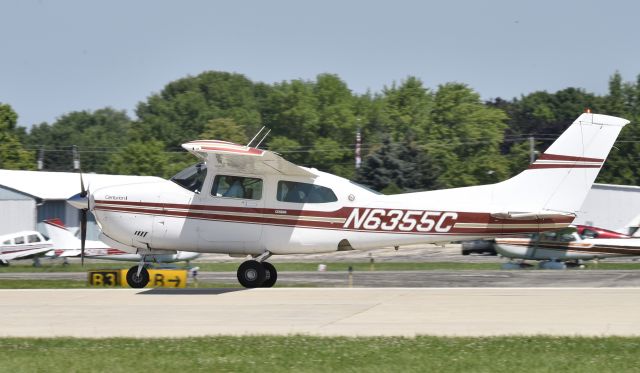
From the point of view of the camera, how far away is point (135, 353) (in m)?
11.0

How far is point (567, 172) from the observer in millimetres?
17281

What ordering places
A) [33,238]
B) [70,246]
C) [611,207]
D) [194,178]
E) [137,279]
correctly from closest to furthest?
[194,178] → [137,279] → [70,246] → [33,238] → [611,207]

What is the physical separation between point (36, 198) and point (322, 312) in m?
41.7

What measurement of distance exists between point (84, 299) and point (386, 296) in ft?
18.1

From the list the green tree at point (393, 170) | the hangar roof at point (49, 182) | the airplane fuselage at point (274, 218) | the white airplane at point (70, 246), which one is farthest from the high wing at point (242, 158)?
the green tree at point (393, 170)

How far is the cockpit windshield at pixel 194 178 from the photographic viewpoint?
18.0 meters

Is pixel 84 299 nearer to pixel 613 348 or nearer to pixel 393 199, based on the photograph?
pixel 393 199

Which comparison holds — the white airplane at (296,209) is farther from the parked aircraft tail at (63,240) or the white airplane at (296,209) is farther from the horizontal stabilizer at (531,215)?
the parked aircraft tail at (63,240)

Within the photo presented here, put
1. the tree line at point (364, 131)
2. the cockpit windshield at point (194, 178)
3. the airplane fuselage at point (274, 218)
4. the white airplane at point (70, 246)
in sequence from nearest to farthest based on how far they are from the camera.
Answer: the airplane fuselage at point (274, 218) < the cockpit windshield at point (194, 178) < the white airplane at point (70, 246) < the tree line at point (364, 131)

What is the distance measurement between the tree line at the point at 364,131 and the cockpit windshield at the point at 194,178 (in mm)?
47678

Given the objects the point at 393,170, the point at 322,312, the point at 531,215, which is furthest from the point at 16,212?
the point at 322,312

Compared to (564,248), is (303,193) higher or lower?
higher

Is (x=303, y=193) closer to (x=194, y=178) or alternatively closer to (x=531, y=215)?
(x=194, y=178)

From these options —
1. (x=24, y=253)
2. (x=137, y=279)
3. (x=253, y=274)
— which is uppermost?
(x=253, y=274)
